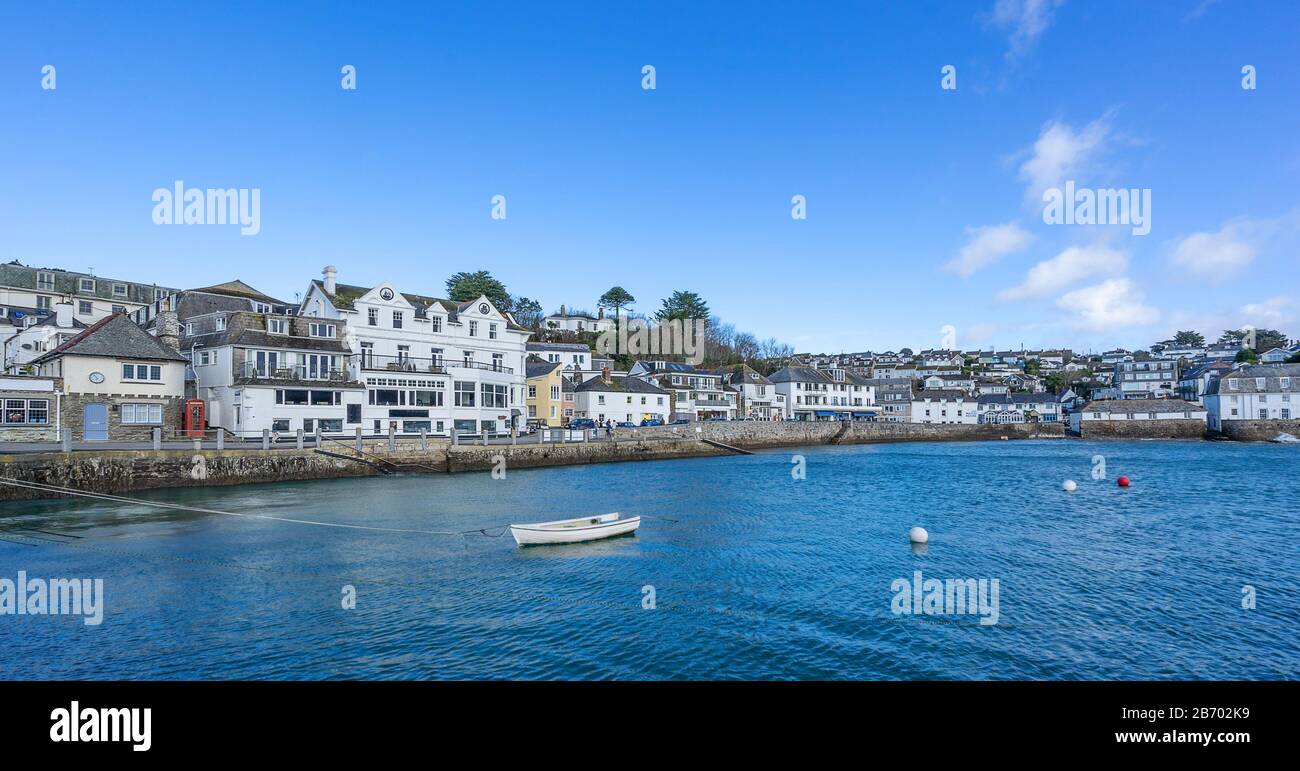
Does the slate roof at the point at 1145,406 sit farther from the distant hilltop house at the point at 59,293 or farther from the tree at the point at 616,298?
the distant hilltop house at the point at 59,293

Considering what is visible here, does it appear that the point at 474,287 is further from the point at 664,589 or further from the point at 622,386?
the point at 664,589

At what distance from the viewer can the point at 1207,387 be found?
337 feet

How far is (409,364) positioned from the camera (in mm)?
Result: 50562

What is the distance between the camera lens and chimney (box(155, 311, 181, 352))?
47.9m

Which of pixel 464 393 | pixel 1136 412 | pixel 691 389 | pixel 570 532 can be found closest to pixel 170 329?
pixel 464 393

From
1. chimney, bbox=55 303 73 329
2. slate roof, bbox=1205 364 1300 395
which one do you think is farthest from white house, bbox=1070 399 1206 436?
chimney, bbox=55 303 73 329

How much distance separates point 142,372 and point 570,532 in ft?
112

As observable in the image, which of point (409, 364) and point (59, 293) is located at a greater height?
point (59, 293)
